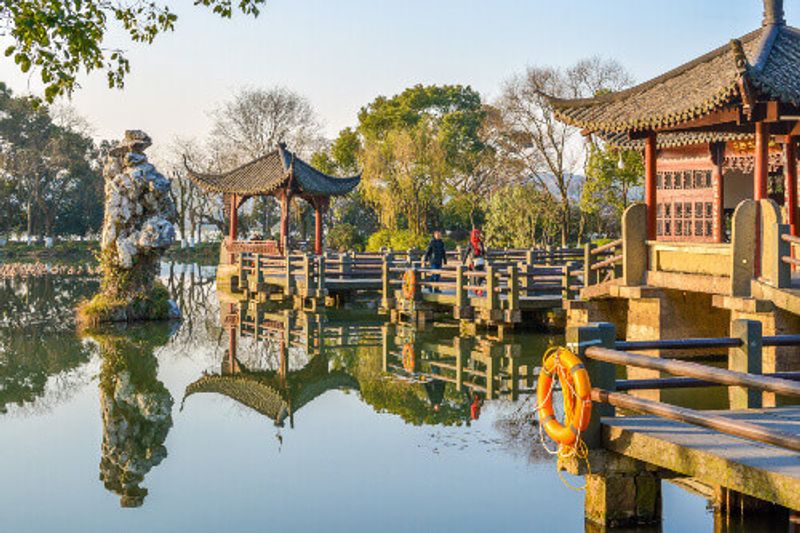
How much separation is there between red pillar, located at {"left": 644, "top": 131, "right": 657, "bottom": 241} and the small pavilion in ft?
63.0

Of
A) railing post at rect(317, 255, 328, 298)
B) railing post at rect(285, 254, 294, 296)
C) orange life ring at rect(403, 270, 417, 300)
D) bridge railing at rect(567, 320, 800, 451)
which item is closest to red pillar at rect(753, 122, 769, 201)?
bridge railing at rect(567, 320, 800, 451)

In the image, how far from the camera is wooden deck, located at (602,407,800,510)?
5711 mm

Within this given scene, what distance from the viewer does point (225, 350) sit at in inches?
731

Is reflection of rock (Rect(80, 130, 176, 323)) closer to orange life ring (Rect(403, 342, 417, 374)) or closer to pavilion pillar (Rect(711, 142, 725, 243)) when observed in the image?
orange life ring (Rect(403, 342, 417, 374))

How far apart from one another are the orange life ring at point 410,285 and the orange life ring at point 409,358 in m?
2.79

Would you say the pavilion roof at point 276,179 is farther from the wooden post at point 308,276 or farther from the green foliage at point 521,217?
the wooden post at point 308,276

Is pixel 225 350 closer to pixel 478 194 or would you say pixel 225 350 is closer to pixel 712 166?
pixel 712 166

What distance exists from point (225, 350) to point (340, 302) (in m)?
7.86

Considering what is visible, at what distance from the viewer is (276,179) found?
35219mm

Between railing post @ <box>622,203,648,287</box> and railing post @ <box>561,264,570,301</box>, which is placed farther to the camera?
railing post @ <box>561,264,570,301</box>

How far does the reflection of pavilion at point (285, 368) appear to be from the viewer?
13727 mm

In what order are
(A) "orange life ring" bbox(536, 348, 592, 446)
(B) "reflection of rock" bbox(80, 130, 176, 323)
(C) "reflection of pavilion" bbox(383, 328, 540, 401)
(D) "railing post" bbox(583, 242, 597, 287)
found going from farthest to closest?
1. (B) "reflection of rock" bbox(80, 130, 176, 323)
2. (D) "railing post" bbox(583, 242, 597, 287)
3. (C) "reflection of pavilion" bbox(383, 328, 540, 401)
4. (A) "orange life ring" bbox(536, 348, 592, 446)

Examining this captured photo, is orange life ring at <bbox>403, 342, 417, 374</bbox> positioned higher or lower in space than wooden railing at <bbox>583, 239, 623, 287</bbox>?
lower

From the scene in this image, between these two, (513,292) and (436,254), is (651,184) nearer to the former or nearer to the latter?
(513,292)
